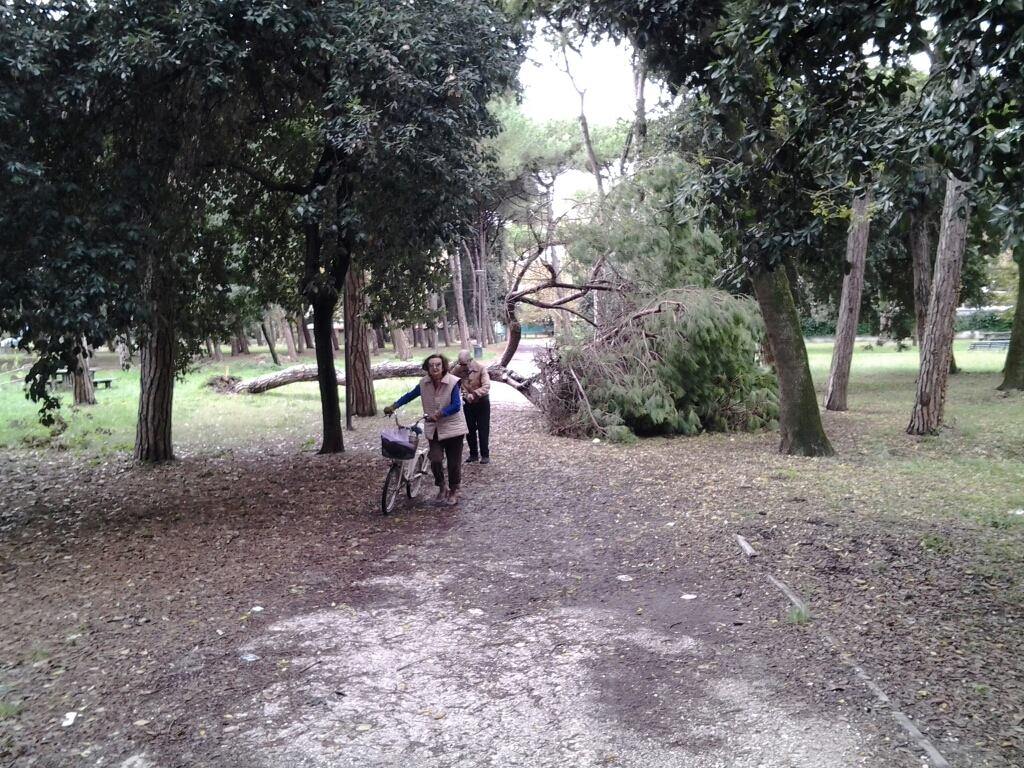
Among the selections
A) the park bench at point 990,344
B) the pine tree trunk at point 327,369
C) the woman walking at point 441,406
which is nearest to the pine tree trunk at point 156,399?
the pine tree trunk at point 327,369

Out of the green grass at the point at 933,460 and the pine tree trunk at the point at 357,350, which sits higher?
the pine tree trunk at the point at 357,350

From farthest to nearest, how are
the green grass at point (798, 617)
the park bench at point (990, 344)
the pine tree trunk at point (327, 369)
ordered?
1. the park bench at point (990, 344)
2. the pine tree trunk at point (327, 369)
3. the green grass at point (798, 617)

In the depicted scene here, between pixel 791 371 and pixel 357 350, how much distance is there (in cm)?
887

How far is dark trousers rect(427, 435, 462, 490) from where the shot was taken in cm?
936

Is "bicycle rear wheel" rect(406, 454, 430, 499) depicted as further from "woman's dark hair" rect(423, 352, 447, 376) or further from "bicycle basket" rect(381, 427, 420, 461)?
"woman's dark hair" rect(423, 352, 447, 376)

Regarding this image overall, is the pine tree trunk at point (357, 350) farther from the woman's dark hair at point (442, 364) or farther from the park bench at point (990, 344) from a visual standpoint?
the park bench at point (990, 344)

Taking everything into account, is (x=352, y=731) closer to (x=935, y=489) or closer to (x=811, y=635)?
(x=811, y=635)

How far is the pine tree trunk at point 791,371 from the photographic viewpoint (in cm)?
1184

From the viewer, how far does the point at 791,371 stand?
11984 millimetres

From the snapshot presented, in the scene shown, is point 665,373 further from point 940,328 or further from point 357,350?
point 357,350

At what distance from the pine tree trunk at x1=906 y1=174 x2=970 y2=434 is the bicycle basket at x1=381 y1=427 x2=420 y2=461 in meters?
8.99

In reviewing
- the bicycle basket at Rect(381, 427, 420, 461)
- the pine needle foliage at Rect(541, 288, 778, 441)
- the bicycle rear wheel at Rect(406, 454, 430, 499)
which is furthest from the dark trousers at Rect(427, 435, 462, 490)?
the pine needle foliage at Rect(541, 288, 778, 441)

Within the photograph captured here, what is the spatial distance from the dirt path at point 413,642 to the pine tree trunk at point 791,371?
3.14m

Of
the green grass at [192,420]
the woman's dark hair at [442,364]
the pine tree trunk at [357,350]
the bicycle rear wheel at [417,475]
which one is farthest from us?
the pine tree trunk at [357,350]
